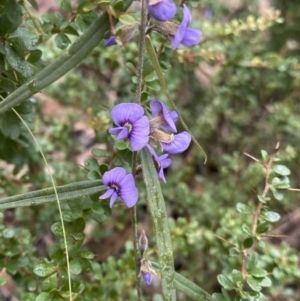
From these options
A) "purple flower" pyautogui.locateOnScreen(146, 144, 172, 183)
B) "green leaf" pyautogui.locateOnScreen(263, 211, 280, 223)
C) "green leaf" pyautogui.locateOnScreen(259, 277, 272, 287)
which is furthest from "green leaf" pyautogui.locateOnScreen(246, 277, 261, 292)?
"purple flower" pyautogui.locateOnScreen(146, 144, 172, 183)

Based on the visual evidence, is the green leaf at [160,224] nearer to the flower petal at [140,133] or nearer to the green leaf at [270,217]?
the flower petal at [140,133]

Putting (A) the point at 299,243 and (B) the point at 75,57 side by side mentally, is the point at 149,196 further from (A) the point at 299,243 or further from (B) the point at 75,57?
(A) the point at 299,243

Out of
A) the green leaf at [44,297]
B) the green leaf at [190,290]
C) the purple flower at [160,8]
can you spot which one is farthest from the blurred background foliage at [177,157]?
the purple flower at [160,8]

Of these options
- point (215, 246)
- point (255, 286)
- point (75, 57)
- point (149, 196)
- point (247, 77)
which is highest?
point (75, 57)

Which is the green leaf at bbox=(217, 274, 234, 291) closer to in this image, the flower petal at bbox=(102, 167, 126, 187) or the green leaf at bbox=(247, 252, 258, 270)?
the green leaf at bbox=(247, 252, 258, 270)

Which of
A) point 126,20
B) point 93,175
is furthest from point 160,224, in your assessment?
point 126,20

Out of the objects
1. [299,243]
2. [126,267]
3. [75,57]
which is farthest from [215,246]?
[299,243]
